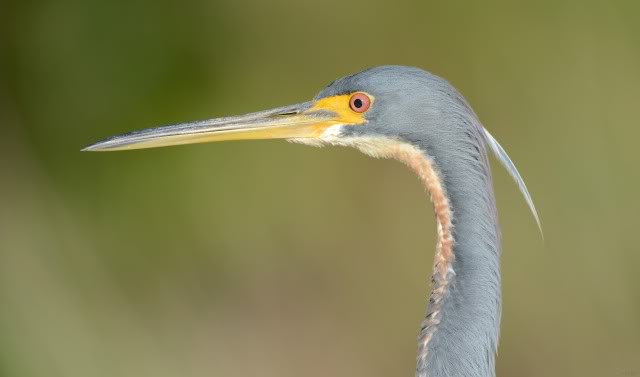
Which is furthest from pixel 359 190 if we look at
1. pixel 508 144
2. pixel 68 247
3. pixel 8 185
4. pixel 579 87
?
pixel 8 185

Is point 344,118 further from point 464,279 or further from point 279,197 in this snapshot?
point 279,197

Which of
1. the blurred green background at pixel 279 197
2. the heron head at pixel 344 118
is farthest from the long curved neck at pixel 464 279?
the blurred green background at pixel 279 197

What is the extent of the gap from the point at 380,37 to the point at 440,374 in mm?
2699

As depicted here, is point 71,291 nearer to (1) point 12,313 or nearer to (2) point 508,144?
(1) point 12,313

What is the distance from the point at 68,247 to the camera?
174 inches

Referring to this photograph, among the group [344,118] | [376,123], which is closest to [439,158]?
[376,123]

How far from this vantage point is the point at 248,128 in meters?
2.18

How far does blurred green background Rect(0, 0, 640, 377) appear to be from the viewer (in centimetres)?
416

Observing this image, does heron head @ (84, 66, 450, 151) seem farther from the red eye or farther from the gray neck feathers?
the gray neck feathers

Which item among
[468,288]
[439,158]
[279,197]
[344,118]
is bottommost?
[468,288]

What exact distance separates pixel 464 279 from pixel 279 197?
8.51 feet

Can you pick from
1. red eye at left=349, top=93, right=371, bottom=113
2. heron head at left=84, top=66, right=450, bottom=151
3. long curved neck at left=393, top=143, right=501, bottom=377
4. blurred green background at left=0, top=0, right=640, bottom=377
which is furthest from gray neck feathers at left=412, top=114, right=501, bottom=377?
blurred green background at left=0, top=0, right=640, bottom=377

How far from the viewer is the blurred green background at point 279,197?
13.6 feet

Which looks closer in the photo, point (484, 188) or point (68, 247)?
point (484, 188)
